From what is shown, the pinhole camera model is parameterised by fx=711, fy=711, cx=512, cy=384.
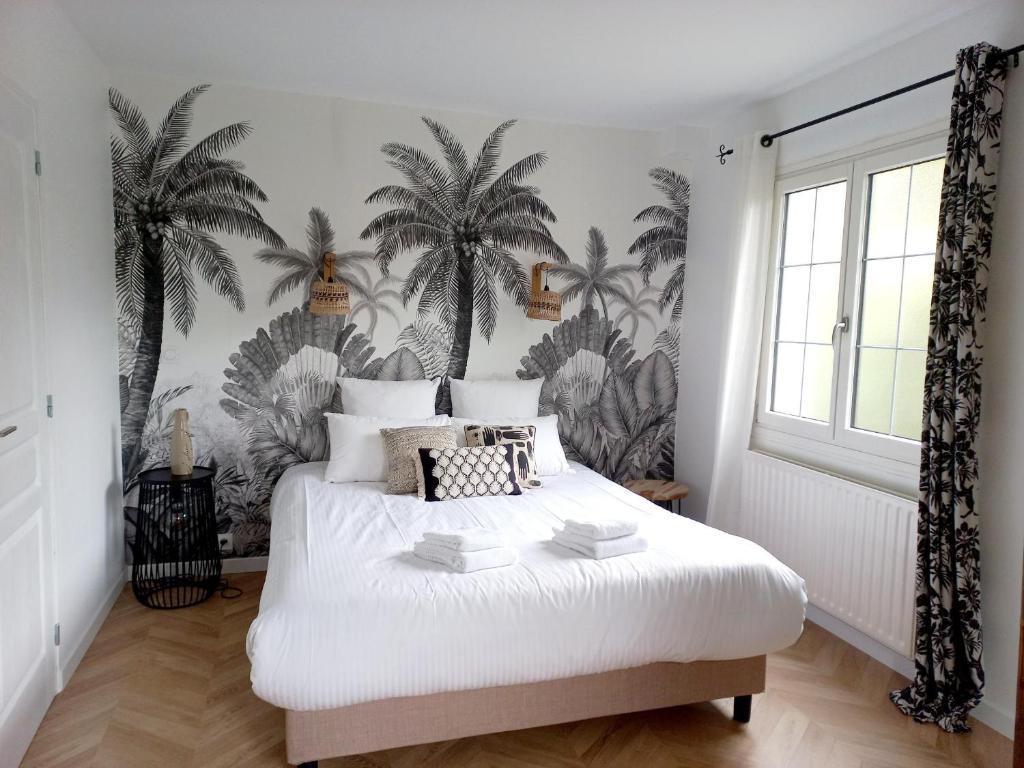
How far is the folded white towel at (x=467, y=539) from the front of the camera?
2422 mm

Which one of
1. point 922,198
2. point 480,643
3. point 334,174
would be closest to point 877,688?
point 480,643

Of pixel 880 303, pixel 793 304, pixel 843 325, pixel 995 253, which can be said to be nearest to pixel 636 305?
pixel 793 304

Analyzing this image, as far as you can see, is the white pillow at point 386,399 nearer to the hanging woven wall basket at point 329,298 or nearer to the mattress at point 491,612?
the hanging woven wall basket at point 329,298

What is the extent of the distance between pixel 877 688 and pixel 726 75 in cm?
283

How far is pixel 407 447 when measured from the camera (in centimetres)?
354

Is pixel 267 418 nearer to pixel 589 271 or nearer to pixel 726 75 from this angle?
pixel 589 271

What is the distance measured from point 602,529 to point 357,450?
1.56 metres

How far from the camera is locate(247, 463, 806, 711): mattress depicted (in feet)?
6.84

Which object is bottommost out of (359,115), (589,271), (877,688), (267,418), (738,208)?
(877,688)

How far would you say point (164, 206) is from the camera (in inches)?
147

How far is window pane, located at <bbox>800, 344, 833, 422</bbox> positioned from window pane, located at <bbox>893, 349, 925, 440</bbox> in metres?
0.41

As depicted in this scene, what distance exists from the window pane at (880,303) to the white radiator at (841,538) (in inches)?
26.8

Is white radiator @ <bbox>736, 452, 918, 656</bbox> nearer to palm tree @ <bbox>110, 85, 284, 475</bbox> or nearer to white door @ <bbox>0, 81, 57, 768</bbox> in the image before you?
palm tree @ <bbox>110, 85, 284, 475</bbox>

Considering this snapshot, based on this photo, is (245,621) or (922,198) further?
(245,621)
